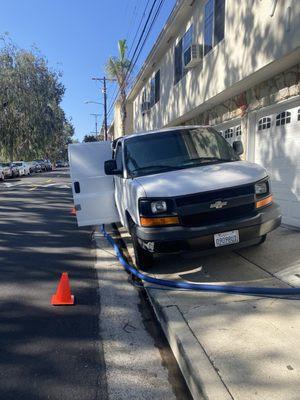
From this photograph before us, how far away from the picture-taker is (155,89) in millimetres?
18938

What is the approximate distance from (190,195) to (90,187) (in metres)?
3.30

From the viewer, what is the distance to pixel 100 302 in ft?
15.6

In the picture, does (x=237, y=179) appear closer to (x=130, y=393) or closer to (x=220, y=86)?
(x=130, y=393)

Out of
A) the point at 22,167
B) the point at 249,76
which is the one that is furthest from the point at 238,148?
the point at 22,167

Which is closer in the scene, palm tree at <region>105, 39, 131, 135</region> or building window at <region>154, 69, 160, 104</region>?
building window at <region>154, 69, 160, 104</region>

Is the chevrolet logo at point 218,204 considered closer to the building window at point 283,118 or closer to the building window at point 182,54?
the building window at point 283,118

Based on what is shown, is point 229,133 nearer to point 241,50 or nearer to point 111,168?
point 241,50

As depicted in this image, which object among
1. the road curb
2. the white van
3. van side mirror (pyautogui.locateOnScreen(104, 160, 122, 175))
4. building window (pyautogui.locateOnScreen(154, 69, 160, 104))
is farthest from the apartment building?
the road curb

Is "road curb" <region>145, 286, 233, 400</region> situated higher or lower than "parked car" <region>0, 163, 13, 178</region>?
lower

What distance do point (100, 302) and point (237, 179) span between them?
237cm

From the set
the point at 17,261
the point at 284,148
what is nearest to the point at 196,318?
the point at 17,261

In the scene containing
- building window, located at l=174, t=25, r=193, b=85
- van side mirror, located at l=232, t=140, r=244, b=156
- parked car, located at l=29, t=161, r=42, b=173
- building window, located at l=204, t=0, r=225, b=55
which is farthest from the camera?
parked car, located at l=29, t=161, r=42, b=173

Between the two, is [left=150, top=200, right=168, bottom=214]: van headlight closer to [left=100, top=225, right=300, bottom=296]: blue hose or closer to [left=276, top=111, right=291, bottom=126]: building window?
[left=100, top=225, right=300, bottom=296]: blue hose

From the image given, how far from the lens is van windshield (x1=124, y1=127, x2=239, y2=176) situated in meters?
5.64
